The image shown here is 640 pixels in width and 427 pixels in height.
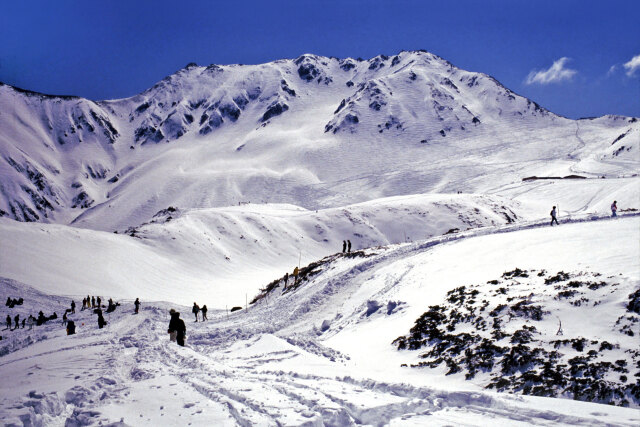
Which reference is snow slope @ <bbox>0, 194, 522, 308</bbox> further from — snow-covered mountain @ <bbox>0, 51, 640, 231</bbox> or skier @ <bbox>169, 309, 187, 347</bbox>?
snow-covered mountain @ <bbox>0, 51, 640, 231</bbox>

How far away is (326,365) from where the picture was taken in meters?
12.1

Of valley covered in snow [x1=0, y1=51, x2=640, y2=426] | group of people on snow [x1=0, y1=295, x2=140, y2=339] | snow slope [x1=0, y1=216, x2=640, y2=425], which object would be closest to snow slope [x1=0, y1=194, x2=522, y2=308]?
valley covered in snow [x1=0, y1=51, x2=640, y2=426]

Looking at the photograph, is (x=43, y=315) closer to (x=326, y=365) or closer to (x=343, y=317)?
(x=343, y=317)

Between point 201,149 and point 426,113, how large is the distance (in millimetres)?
98943

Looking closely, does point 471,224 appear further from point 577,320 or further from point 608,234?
point 577,320

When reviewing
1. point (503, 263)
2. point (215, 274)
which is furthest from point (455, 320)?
point (215, 274)

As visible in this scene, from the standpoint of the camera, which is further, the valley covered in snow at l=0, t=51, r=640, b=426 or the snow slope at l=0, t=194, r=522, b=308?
the snow slope at l=0, t=194, r=522, b=308

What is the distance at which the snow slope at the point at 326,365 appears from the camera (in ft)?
25.9

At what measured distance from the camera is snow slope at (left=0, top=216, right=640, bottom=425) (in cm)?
789

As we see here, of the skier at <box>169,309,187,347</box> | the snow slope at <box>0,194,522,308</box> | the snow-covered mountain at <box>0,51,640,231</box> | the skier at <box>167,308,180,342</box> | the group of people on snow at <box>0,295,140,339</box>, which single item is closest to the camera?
the skier at <box>169,309,187,347</box>

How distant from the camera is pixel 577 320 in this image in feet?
42.8

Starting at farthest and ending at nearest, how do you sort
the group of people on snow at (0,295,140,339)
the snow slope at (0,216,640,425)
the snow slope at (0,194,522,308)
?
the snow slope at (0,194,522,308) → the group of people on snow at (0,295,140,339) → the snow slope at (0,216,640,425)

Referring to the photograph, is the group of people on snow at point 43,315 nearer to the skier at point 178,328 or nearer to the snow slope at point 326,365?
the snow slope at point 326,365

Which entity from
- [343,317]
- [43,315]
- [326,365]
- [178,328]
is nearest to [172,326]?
[178,328]
